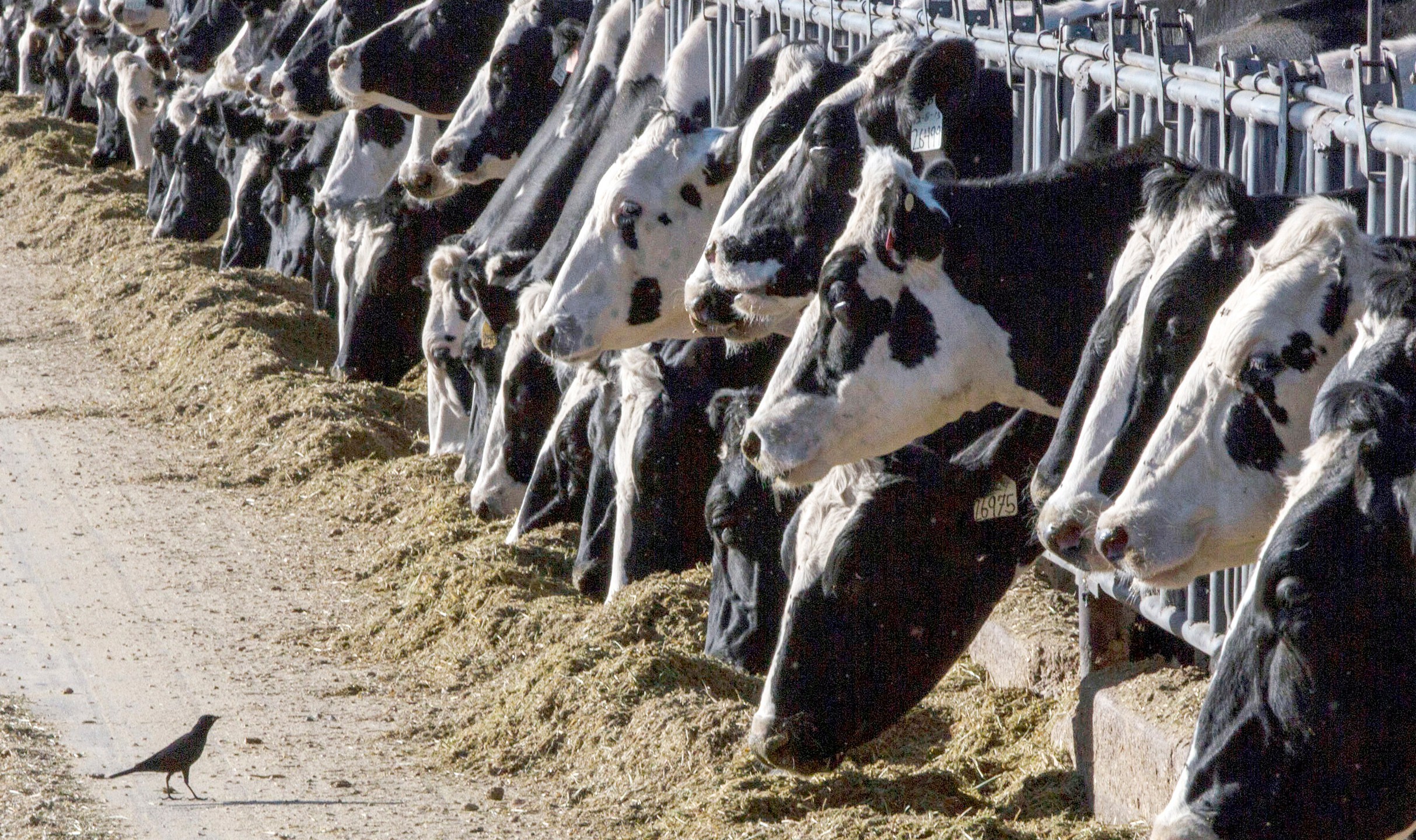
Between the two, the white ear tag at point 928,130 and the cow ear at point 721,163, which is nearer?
the white ear tag at point 928,130

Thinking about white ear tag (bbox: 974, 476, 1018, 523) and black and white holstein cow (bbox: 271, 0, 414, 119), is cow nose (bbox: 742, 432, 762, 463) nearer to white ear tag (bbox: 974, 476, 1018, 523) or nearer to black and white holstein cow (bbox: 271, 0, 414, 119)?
white ear tag (bbox: 974, 476, 1018, 523)

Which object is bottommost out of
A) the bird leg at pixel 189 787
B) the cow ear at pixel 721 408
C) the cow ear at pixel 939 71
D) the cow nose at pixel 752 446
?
the bird leg at pixel 189 787

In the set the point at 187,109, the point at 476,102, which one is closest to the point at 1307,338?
the point at 476,102

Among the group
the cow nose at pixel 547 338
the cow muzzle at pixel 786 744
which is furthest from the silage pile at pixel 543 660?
the cow nose at pixel 547 338

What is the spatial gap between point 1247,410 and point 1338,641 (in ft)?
1.51

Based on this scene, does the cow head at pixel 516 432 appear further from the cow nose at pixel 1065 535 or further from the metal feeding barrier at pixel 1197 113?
the cow nose at pixel 1065 535

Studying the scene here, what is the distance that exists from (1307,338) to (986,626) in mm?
2635

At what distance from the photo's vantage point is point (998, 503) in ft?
15.8

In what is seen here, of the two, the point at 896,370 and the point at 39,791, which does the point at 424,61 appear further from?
the point at 896,370

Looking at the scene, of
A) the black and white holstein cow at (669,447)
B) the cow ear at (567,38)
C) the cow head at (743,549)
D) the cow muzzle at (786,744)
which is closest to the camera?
the cow muzzle at (786,744)

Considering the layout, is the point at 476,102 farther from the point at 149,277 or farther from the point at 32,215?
the point at 32,215

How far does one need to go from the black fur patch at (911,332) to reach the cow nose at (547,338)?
6.87 feet

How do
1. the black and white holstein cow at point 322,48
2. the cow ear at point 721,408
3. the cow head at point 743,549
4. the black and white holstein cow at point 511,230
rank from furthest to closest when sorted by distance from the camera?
1. the black and white holstein cow at point 322,48
2. the black and white holstein cow at point 511,230
3. the cow ear at point 721,408
4. the cow head at point 743,549

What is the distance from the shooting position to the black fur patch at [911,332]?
414 cm
